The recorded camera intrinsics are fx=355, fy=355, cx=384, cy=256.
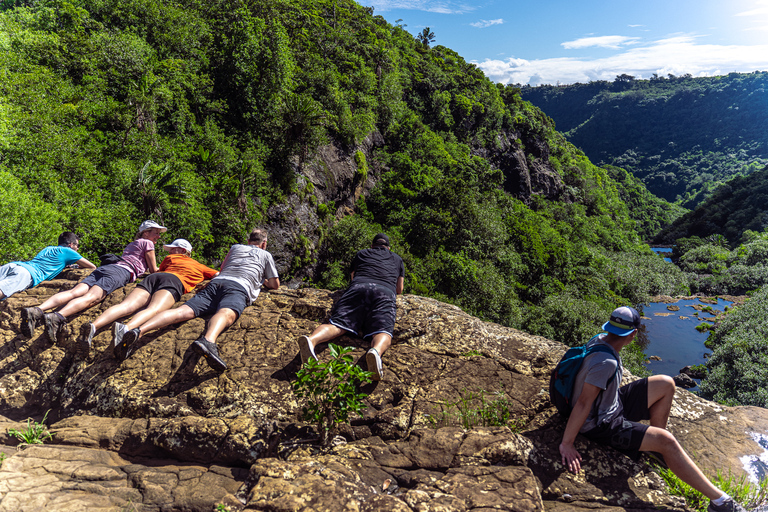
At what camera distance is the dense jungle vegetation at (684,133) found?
138875mm

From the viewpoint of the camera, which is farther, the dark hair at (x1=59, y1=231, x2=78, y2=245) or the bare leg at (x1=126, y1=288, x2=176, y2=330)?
the dark hair at (x1=59, y1=231, x2=78, y2=245)

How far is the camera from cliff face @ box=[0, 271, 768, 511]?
3007mm

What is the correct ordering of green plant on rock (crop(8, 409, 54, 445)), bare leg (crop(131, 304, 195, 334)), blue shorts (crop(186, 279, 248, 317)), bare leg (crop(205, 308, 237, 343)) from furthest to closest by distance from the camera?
1. blue shorts (crop(186, 279, 248, 317))
2. bare leg (crop(131, 304, 195, 334))
3. bare leg (crop(205, 308, 237, 343))
4. green plant on rock (crop(8, 409, 54, 445))

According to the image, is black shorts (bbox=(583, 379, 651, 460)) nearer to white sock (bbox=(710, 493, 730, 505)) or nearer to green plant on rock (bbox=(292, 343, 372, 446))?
white sock (bbox=(710, 493, 730, 505))

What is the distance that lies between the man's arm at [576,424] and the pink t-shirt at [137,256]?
23.2 feet

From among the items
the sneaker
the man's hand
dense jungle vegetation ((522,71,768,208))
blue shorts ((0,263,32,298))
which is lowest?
the man's hand

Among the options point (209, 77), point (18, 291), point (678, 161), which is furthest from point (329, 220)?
point (678, 161)

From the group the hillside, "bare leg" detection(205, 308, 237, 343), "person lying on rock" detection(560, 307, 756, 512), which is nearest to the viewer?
"person lying on rock" detection(560, 307, 756, 512)

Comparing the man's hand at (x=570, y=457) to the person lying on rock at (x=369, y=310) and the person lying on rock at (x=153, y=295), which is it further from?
the person lying on rock at (x=153, y=295)

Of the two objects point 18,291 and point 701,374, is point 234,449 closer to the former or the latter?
point 18,291

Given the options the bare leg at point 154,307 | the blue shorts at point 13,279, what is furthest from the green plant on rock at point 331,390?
the blue shorts at point 13,279

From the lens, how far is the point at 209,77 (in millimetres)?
24938

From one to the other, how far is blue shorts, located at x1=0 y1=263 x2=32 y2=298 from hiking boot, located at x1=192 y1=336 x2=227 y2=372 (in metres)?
4.37

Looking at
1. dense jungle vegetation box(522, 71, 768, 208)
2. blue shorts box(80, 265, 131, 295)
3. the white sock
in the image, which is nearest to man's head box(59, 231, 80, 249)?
blue shorts box(80, 265, 131, 295)
